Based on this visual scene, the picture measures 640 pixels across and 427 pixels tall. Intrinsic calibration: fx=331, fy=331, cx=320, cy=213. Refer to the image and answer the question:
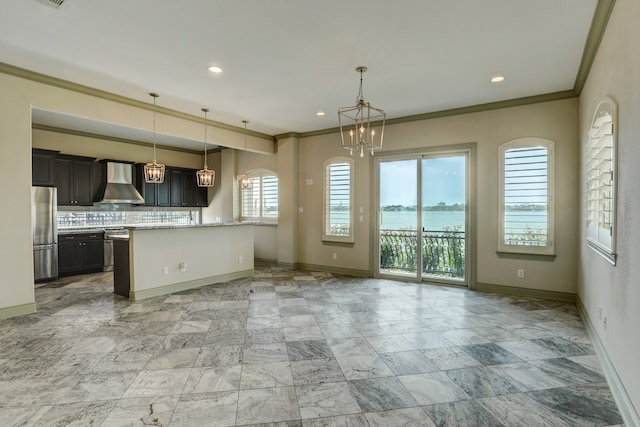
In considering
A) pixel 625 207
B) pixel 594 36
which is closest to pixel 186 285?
pixel 625 207

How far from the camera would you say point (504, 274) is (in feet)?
16.5

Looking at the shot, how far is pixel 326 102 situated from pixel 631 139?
3.69m

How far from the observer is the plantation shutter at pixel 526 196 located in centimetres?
473

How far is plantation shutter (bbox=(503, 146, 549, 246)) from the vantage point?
473cm

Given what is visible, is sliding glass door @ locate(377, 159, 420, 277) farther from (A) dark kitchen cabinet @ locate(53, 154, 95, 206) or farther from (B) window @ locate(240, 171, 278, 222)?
(A) dark kitchen cabinet @ locate(53, 154, 95, 206)

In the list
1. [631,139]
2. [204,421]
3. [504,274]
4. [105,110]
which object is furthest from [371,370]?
[105,110]

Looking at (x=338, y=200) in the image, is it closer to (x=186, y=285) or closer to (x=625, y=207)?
(x=186, y=285)

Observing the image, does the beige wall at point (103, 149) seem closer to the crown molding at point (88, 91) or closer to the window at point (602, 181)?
the crown molding at point (88, 91)

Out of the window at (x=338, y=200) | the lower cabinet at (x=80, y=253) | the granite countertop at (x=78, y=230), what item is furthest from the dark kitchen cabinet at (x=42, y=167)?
the window at (x=338, y=200)

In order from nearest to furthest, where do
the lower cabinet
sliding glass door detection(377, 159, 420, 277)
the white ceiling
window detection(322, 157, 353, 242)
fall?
the white ceiling
sliding glass door detection(377, 159, 420, 277)
the lower cabinet
window detection(322, 157, 353, 242)

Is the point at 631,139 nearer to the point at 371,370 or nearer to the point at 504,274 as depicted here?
the point at 371,370

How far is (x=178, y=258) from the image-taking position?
204 inches

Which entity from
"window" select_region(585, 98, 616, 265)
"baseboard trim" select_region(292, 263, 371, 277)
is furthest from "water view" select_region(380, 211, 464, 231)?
"window" select_region(585, 98, 616, 265)

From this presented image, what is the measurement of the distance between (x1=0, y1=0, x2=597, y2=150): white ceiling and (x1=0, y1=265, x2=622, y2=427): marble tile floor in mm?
2915
